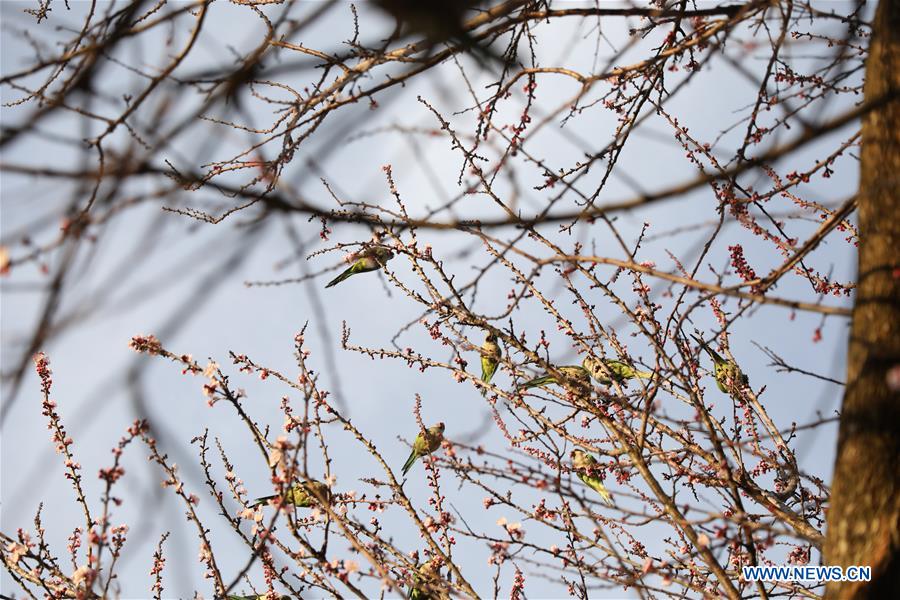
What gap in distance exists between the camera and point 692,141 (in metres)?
3.62

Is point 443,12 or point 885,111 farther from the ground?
point 885,111

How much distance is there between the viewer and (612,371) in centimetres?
334

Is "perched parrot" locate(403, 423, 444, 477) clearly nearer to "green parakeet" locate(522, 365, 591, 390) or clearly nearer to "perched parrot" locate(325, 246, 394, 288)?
"green parakeet" locate(522, 365, 591, 390)

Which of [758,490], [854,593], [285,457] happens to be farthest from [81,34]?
[758,490]

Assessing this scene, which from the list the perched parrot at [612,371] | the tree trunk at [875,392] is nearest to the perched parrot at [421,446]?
the perched parrot at [612,371]

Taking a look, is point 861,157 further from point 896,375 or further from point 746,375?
point 746,375

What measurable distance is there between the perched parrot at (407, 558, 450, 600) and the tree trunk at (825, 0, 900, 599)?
145 cm

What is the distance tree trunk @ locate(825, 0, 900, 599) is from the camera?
1725 millimetres

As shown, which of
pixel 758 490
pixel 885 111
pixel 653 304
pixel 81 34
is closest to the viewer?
pixel 885 111

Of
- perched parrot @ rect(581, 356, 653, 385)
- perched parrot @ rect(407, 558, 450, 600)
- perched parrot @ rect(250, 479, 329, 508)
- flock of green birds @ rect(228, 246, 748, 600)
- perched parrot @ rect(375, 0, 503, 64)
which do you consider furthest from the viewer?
perched parrot @ rect(581, 356, 653, 385)

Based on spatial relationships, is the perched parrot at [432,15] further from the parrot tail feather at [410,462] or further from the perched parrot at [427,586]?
the parrot tail feather at [410,462]

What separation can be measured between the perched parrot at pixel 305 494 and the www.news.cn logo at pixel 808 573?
1585 millimetres

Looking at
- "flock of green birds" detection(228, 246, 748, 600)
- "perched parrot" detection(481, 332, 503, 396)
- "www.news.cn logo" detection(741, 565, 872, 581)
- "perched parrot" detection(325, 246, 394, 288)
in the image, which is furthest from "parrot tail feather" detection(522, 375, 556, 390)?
"www.news.cn logo" detection(741, 565, 872, 581)

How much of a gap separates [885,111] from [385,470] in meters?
2.34
